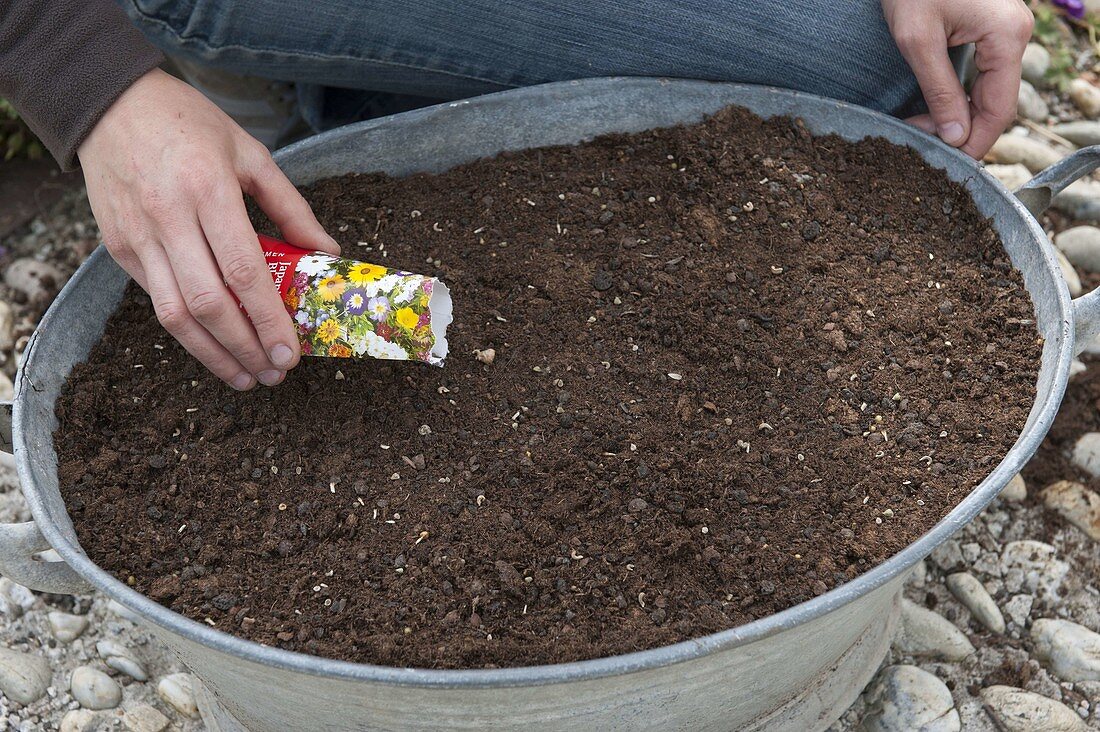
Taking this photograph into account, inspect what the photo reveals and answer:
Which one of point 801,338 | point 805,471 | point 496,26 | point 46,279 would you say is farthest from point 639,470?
point 46,279

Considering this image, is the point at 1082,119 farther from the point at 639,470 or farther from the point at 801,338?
the point at 639,470

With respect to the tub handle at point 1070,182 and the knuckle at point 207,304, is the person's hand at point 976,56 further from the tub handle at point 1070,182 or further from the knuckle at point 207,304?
the knuckle at point 207,304

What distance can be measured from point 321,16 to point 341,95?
365 millimetres

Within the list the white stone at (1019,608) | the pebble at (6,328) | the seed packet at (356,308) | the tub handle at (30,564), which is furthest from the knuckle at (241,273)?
the white stone at (1019,608)

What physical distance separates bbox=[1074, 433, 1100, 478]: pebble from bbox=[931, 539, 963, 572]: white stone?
33 centimetres

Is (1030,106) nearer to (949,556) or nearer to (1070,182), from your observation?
(1070,182)

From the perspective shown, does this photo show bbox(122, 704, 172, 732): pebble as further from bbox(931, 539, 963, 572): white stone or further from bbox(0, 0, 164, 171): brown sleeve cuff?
bbox(931, 539, 963, 572): white stone

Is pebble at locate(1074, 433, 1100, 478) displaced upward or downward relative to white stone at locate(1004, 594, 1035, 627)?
upward

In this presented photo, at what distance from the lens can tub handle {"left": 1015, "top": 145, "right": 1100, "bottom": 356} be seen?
1.38 metres

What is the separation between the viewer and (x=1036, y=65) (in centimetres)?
294

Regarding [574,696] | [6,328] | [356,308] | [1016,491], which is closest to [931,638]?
[1016,491]

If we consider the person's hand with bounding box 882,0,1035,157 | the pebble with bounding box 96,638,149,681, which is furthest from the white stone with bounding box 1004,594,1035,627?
the pebble with bounding box 96,638,149,681

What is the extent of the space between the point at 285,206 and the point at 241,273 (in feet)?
0.66

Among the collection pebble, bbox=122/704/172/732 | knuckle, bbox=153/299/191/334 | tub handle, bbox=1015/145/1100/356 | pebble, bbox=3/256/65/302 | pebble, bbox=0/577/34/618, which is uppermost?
tub handle, bbox=1015/145/1100/356
